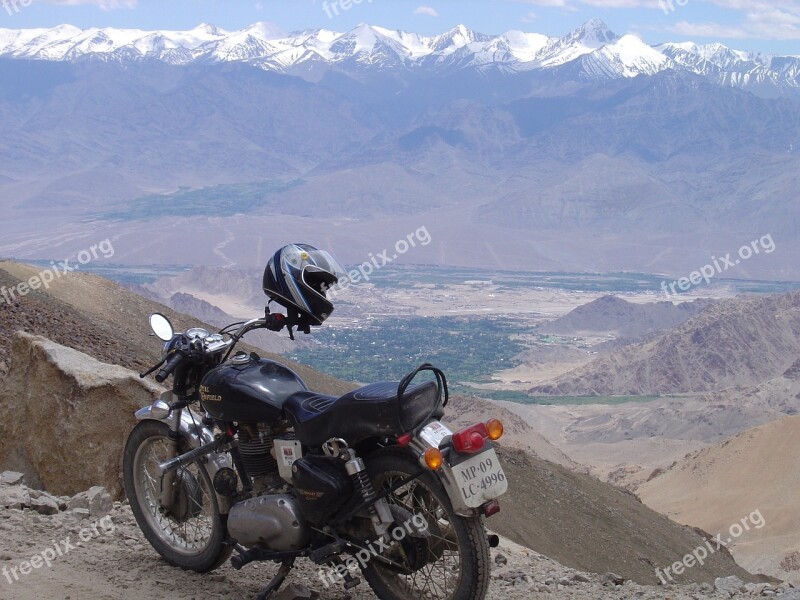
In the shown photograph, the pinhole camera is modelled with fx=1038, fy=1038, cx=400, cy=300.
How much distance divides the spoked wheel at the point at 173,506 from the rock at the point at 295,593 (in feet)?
1.85

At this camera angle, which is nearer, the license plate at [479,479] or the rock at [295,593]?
the license plate at [479,479]

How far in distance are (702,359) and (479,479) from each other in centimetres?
6972

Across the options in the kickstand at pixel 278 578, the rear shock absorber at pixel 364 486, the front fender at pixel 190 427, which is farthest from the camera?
the front fender at pixel 190 427

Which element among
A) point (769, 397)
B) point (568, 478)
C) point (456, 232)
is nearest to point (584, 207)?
point (456, 232)

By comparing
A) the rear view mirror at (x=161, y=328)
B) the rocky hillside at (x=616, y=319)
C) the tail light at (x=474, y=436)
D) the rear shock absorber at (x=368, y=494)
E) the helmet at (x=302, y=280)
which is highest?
the helmet at (x=302, y=280)

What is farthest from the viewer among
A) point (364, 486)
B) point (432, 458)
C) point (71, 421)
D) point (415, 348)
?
point (415, 348)

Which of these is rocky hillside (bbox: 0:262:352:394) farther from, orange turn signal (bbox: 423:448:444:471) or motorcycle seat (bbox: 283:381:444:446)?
orange turn signal (bbox: 423:448:444:471)

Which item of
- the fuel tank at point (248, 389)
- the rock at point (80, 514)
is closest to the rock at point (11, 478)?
the rock at point (80, 514)

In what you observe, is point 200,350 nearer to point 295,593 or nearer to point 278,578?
point 278,578

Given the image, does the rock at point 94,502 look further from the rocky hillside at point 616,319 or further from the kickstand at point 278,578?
the rocky hillside at point 616,319

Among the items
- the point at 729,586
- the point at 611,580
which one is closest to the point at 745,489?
the point at 729,586

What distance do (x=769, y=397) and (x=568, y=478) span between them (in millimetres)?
41416

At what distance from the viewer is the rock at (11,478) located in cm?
757

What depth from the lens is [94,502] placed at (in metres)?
6.97
